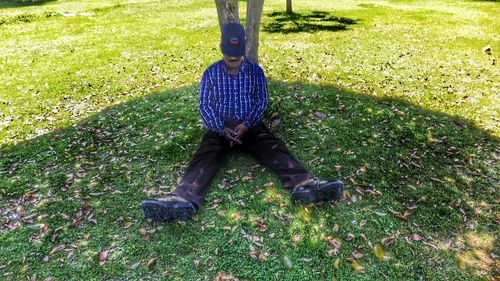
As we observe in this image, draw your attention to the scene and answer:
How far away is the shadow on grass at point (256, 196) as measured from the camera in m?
4.97

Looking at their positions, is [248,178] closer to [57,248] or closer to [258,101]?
[258,101]

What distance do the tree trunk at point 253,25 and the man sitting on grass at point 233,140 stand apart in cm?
159

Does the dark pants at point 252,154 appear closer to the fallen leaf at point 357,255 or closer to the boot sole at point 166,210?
the boot sole at point 166,210

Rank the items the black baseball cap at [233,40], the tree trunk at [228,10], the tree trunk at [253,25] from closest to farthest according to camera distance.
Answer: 1. the black baseball cap at [233,40]
2. the tree trunk at [228,10]
3. the tree trunk at [253,25]

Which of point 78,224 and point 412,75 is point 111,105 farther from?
point 412,75

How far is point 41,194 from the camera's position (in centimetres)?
653

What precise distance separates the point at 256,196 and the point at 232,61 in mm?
2522

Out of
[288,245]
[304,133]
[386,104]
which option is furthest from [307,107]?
[288,245]

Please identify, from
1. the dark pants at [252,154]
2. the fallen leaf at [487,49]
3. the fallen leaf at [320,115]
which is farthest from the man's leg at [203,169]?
the fallen leaf at [487,49]

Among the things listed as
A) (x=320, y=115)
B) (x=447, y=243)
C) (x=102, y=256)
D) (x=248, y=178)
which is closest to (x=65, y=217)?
(x=102, y=256)

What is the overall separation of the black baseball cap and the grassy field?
2165 millimetres

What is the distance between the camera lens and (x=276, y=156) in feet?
20.5

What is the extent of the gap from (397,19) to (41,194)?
20617mm

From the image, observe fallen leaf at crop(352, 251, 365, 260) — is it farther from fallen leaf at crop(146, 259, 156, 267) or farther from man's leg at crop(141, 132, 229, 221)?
fallen leaf at crop(146, 259, 156, 267)
